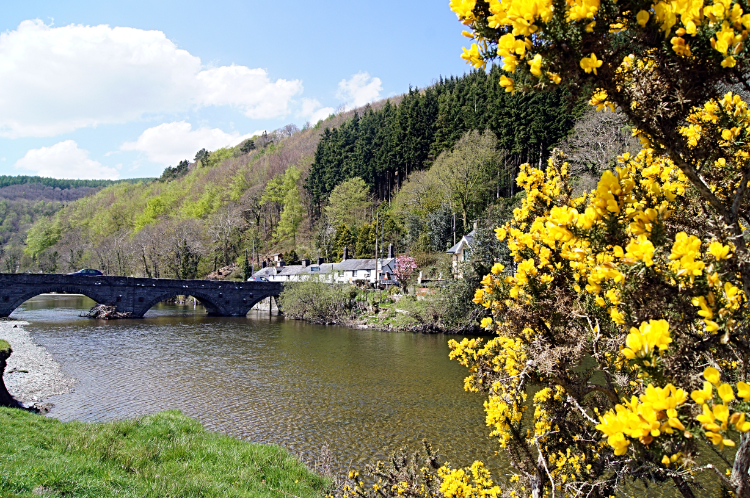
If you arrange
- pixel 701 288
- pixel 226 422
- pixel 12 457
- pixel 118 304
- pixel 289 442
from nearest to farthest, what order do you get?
1. pixel 701 288
2. pixel 12 457
3. pixel 289 442
4. pixel 226 422
5. pixel 118 304

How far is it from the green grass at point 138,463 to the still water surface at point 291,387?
2.36 meters

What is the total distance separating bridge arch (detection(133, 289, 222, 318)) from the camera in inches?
1686

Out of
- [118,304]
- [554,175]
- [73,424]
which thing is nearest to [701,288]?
[554,175]

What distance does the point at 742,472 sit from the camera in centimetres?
239

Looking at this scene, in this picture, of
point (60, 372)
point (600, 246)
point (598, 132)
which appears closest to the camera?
point (600, 246)

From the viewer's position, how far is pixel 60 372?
2031 cm

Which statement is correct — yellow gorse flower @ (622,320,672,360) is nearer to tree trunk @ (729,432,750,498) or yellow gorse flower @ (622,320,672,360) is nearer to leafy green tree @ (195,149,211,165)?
tree trunk @ (729,432,750,498)

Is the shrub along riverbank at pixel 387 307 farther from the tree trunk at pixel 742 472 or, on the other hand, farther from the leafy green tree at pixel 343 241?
the tree trunk at pixel 742 472

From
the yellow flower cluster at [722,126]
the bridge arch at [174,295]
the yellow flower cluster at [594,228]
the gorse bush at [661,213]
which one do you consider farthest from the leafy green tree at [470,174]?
the gorse bush at [661,213]

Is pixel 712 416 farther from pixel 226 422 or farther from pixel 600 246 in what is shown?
pixel 226 422

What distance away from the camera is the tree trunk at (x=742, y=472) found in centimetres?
235

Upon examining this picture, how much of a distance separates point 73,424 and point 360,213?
189 feet

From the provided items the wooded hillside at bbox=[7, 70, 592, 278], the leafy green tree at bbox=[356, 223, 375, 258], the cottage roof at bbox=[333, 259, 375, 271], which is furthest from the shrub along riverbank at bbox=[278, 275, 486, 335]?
the leafy green tree at bbox=[356, 223, 375, 258]

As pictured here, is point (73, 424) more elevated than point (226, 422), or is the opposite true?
point (73, 424)
